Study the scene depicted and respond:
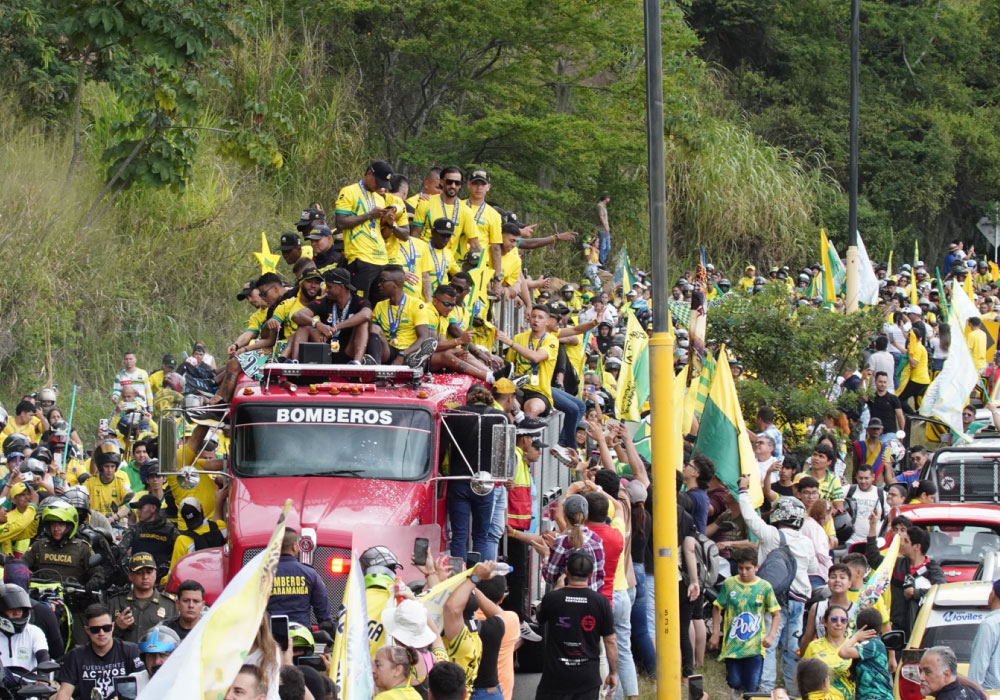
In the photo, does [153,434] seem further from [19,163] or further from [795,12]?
[795,12]

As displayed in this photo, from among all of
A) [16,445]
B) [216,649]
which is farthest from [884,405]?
[216,649]

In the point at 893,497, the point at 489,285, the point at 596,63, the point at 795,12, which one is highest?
the point at 795,12

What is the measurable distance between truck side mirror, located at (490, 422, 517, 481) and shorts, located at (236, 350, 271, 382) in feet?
7.16

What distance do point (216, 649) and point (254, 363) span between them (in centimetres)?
738

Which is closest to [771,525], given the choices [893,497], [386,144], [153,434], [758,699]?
[893,497]

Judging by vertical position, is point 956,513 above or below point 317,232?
below

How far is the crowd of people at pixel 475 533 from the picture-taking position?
9734mm

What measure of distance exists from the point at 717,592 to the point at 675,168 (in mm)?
26443

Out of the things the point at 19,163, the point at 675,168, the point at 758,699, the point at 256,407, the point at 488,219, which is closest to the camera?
the point at 758,699

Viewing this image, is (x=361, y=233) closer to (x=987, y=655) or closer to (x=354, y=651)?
(x=987, y=655)

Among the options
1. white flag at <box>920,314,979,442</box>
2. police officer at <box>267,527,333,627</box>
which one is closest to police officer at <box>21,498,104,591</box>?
police officer at <box>267,527,333,627</box>

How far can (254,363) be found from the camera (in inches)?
511

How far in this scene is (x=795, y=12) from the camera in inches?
1891

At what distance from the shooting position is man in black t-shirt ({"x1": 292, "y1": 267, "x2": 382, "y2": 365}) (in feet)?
42.3
